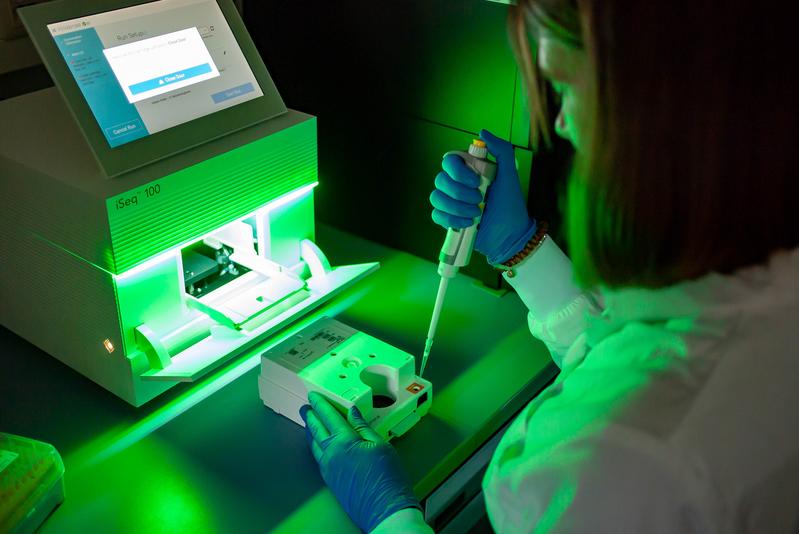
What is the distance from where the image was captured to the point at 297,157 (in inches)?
53.4

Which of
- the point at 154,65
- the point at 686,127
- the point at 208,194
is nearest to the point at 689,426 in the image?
the point at 686,127

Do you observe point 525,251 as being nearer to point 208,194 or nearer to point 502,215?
point 502,215

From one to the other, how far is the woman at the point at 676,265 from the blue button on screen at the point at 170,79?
61cm

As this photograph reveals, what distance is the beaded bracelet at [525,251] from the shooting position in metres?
1.29

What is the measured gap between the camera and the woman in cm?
67

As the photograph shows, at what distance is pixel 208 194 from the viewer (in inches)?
47.7

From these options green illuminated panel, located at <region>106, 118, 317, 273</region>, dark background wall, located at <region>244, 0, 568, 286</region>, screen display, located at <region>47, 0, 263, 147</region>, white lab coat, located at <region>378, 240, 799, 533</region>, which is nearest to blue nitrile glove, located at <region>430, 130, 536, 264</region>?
dark background wall, located at <region>244, 0, 568, 286</region>

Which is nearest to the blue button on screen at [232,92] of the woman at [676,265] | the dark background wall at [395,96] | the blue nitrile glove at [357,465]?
the dark background wall at [395,96]

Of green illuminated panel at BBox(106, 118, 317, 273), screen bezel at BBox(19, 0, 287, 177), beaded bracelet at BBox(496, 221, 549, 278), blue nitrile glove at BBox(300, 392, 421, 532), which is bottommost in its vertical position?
blue nitrile glove at BBox(300, 392, 421, 532)

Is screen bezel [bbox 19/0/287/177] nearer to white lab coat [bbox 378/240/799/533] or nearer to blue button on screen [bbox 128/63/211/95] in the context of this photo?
blue button on screen [bbox 128/63/211/95]

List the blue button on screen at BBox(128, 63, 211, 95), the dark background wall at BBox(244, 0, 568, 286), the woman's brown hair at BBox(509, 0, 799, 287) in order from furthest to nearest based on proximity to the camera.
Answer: the dark background wall at BBox(244, 0, 568, 286)
the blue button on screen at BBox(128, 63, 211, 95)
the woman's brown hair at BBox(509, 0, 799, 287)

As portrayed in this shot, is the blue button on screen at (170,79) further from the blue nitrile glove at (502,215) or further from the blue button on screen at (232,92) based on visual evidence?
the blue nitrile glove at (502,215)

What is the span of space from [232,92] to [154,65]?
0.14 m

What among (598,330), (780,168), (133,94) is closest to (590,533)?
(598,330)
